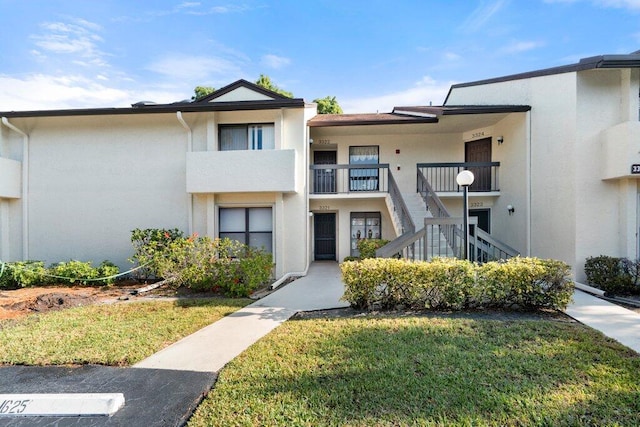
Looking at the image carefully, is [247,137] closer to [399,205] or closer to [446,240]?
[399,205]

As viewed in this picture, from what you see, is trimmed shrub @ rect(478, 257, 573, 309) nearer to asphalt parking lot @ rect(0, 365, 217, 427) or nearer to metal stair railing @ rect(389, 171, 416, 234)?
metal stair railing @ rect(389, 171, 416, 234)

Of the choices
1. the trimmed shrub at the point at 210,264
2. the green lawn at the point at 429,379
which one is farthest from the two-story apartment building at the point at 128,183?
the green lawn at the point at 429,379

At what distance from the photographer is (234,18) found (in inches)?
432

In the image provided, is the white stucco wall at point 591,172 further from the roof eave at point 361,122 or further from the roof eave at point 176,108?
the roof eave at point 176,108

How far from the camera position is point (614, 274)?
25.1ft

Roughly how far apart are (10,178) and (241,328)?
35.9 feet

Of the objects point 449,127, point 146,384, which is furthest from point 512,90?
point 146,384

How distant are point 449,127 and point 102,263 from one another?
1387cm

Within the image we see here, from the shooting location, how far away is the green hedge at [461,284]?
5922mm

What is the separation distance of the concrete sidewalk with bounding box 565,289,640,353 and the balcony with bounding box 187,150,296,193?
7676 mm

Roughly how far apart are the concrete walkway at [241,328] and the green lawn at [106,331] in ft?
1.04

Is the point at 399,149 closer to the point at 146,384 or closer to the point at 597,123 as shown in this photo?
the point at 597,123

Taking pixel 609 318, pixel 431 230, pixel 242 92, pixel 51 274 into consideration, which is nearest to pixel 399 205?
pixel 431 230

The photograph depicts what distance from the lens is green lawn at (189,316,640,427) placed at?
2.88 meters
